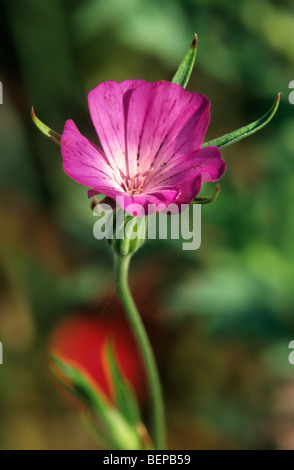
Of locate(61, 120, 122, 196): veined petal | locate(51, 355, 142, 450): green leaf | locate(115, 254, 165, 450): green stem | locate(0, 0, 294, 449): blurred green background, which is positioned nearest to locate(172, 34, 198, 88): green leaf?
locate(61, 120, 122, 196): veined petal

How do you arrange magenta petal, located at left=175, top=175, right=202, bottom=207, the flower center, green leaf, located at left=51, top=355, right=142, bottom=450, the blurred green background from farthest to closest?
the blurred green background → green leaf, located at left=51, top=355, right=142, bottom=450 → the flower center → magenta petal, located at left=175, top=175, right=202, bottom=207

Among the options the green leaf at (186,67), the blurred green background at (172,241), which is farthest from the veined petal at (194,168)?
the blurred green background at (172,241)

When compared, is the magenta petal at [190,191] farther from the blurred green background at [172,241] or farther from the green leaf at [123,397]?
the blurred green background at [172,241]

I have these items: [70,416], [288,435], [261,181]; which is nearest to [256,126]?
[261,181]

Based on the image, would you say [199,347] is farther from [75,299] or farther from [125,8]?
[125,8]

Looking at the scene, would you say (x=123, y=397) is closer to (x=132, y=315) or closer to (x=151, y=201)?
(x=132, y=315)

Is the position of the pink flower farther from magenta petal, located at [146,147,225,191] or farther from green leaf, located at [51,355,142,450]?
green leaf, located at [51,355,142,450]
